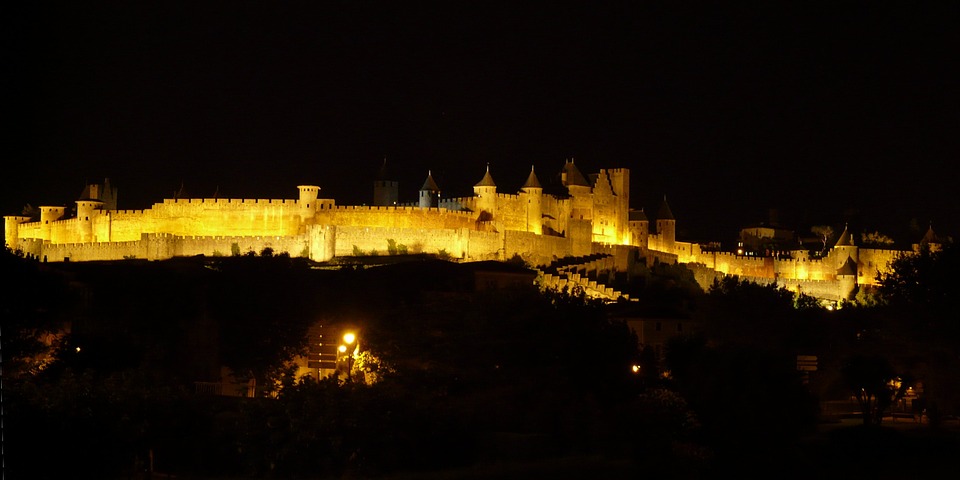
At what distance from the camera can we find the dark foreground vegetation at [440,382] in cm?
3042

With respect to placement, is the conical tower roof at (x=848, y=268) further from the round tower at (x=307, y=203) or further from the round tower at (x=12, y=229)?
the round tower at (x=12, y=229)

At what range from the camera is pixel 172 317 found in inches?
2048

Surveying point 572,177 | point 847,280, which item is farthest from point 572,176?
point 847,280

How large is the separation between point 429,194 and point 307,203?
11.5 m

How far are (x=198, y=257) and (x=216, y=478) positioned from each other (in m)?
37.7

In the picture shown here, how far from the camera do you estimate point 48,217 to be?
76.4 m

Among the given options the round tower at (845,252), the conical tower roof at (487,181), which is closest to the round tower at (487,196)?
the conical tower roof at (487,181)

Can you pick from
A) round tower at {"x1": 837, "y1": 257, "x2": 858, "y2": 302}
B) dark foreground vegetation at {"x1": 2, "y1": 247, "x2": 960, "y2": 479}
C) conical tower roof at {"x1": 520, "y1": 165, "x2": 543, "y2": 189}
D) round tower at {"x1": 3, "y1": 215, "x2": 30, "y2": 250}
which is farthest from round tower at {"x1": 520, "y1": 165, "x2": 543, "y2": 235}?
round tower at {"x1": 3, "y1": 215, "x2": 30, "y2": 250}

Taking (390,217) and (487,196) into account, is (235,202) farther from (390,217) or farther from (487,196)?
(487,196)

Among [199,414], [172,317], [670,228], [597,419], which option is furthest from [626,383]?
[670,228]

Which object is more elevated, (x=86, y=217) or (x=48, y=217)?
(x=48, y=217)

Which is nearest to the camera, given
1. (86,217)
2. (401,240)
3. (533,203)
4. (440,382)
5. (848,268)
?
(440,382)

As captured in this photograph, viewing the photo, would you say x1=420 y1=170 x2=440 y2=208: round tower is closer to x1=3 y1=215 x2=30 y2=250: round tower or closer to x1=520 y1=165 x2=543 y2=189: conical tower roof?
x1=520 y1=165 x2=543 y2=189: conical tower roof

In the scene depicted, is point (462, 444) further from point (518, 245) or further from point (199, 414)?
point (518, 245)
